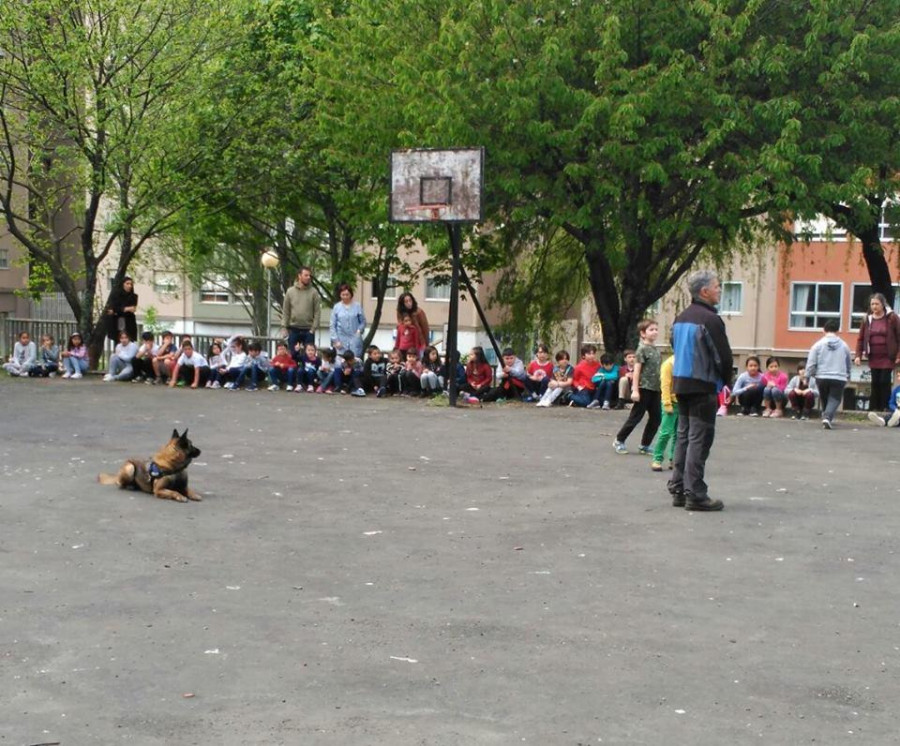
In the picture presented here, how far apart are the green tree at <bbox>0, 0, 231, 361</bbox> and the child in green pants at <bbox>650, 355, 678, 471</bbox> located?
16.9 m

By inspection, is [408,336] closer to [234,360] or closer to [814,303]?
[234,360]

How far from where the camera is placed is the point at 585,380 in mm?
22109

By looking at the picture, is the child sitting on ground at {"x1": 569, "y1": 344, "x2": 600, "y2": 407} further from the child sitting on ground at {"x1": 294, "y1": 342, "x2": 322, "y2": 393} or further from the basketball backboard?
the child sitting on ground at {"x1": 294, "y1": 342, "x2": 322, "y2": 393}

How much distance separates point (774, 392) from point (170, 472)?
39.1 ft

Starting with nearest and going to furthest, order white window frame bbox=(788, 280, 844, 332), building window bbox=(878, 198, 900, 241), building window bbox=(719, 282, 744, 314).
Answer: building window bbox=(878, 198, 900, 241)
white window frame bbox=(788, 280, 844, 332)
building window bbox=(719, 282, 744, 314)

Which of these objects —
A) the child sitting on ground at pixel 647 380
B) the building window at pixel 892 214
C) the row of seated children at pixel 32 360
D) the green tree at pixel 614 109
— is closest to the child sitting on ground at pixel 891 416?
the green tree at pixel 614 109

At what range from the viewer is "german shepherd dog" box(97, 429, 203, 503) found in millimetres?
11773

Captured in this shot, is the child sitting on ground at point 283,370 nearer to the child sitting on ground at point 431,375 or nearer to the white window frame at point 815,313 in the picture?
the child sitting on ground at point 431,375

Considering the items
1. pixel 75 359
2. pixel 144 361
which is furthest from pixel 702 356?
pixel 75 359

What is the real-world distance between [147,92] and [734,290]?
114ft

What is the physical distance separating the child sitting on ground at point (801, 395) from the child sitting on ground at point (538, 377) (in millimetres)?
4072

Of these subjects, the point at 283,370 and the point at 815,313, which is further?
the point at 815,313

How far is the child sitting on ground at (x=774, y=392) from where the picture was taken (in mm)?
21000

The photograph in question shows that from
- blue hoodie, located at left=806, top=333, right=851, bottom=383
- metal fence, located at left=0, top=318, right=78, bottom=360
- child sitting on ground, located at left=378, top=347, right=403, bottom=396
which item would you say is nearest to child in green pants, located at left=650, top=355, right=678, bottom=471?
blue hoodie, located at left=806, top=333, right=851, bottom=383
